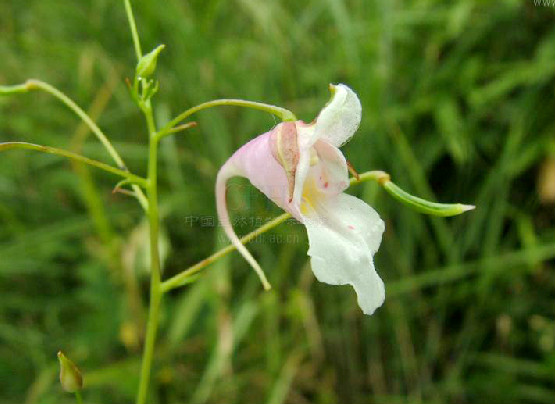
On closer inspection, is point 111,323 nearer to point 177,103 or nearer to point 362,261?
point 177,103

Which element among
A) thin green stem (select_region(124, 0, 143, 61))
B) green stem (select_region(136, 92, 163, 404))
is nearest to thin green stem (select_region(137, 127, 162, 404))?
green stem (select_region(136, 92, 163, 404))

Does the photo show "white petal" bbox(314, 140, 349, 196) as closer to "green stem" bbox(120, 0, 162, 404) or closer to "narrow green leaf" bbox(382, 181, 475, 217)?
"narrow green leaf" bbox(382, 181, 475, 217)

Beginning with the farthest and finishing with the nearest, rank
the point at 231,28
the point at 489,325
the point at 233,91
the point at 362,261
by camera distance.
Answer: the point at 231,28, the point at 233,91, the point at 489,325, the point at 362,261

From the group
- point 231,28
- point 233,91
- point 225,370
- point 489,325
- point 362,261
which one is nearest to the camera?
point 362,261

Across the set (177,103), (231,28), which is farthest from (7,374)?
(231,28)

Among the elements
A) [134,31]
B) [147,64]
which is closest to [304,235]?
[134,31]

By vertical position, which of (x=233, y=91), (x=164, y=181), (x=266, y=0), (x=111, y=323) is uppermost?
(x=266, y=0)

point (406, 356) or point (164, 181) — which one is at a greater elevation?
point (164, 181)
